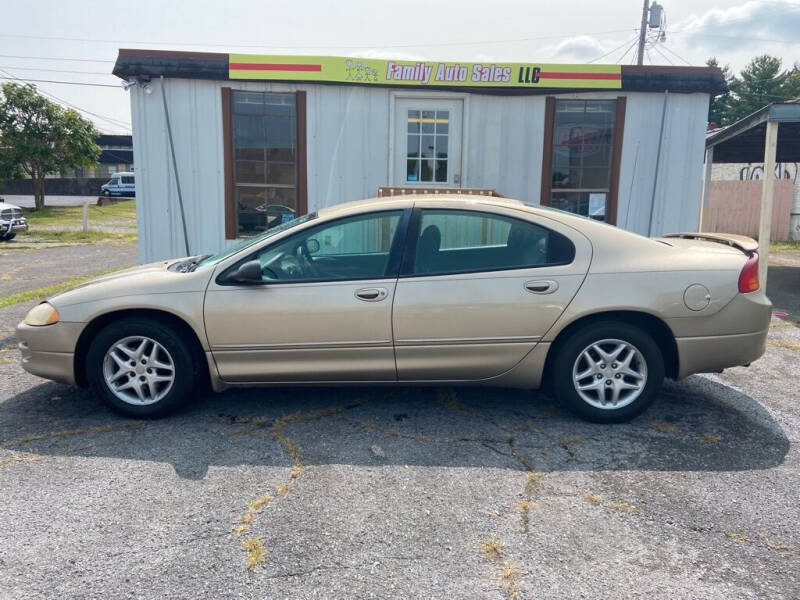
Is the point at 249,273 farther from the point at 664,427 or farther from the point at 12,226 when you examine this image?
the point at 12,226

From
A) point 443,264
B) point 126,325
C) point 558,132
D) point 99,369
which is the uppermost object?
point 558,132

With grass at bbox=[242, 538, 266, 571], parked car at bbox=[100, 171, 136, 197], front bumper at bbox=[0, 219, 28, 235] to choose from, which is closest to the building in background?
parked car at bbox=[100, 171, 136, 197]

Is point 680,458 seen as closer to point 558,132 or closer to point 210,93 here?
point 558,132

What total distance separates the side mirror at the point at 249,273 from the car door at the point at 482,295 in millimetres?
900

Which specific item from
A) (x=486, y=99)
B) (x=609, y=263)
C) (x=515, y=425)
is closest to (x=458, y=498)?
(x=515, y=425)

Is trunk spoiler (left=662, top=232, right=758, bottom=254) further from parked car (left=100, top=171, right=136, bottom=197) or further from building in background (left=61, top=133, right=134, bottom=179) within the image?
building in background (left=61, top=133, right=134, bottom=179)

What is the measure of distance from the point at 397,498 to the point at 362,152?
6041 millimetres

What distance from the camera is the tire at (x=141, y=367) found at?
432cm

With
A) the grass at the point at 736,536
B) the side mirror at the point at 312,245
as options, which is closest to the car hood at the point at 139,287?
the side mirror at the point at 312,245

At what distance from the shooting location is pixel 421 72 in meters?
8.31

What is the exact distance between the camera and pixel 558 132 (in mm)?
8828

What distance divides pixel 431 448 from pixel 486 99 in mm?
5917

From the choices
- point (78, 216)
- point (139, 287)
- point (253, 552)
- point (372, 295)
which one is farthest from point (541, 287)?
point (78, 216)

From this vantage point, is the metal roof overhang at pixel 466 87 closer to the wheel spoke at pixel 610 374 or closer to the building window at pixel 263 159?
the building window at pixel 263 159
